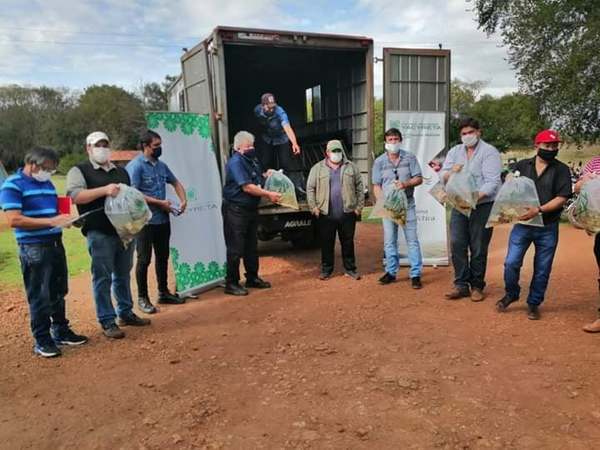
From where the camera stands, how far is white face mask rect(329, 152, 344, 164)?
604cm

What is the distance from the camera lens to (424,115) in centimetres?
657

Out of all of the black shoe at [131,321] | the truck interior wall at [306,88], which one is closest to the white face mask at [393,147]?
the truck interior wall at [306,88]

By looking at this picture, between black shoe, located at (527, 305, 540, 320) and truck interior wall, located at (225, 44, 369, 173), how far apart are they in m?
3.24

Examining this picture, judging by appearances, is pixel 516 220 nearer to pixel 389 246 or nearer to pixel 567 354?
pixel 567 354

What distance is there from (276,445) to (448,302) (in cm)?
300

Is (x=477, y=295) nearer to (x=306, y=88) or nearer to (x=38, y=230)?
(x=38, y=230)

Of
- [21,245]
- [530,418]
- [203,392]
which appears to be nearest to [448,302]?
[530,418]

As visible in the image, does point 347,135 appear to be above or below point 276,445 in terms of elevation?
above

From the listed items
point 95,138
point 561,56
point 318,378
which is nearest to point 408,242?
point 318,378

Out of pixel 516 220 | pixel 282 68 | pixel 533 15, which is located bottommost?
pixel 516 220

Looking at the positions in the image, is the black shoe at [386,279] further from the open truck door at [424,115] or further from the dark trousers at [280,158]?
the dark trousers at [280,158]

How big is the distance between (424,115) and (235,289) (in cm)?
337

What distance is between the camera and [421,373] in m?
3.46

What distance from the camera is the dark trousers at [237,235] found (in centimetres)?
559
